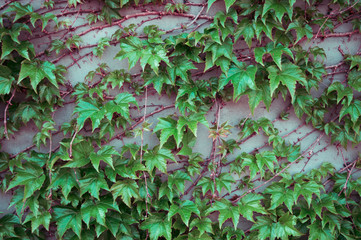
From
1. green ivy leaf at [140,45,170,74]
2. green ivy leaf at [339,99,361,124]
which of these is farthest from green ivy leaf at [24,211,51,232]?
green ivy leaf at [339,99,361,124]

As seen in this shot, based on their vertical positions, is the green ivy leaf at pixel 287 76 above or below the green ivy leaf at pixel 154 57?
below

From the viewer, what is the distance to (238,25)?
228 centimetres

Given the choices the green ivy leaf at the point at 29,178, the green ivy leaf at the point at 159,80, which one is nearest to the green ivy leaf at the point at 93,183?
the green ivy leaf at the point at 29,178

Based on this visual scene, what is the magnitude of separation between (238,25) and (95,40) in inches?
44.3

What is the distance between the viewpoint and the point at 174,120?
2.25m

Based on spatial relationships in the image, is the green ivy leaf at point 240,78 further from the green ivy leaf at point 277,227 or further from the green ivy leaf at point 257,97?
the green ivy leaf at point 277,227

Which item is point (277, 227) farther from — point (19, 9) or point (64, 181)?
point (19, 9)

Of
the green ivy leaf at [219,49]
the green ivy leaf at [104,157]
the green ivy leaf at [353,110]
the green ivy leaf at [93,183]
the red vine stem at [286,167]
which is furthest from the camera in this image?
the red vine stem at [286,167]

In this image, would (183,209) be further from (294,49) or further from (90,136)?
(294,49)

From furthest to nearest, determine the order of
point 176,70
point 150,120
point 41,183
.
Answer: point 150,120 → point 176,70 → point 41,183

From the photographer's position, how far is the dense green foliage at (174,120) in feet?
7.06

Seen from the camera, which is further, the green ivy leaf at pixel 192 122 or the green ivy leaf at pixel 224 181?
the green ivy leaf at pixel 224 181

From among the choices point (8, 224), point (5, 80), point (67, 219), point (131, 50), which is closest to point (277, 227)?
point (67, 219)

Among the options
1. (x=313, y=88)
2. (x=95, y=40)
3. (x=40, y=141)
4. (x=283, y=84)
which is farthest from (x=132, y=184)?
(x=313, y=88)
